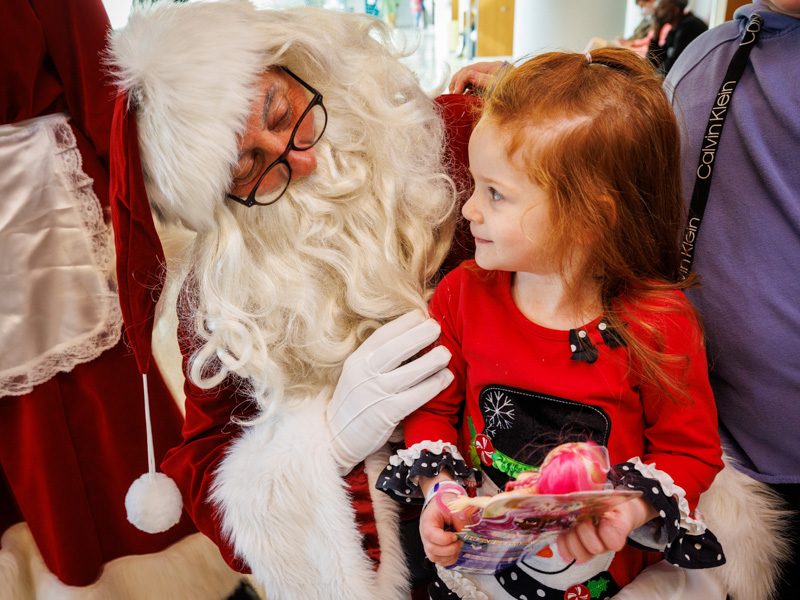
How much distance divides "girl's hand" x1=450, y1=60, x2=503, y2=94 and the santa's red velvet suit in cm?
92

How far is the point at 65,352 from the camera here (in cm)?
150

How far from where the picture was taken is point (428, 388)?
3.83 ft

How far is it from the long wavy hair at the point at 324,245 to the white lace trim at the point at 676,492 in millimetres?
542

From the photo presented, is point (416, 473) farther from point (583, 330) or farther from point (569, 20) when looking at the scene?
point (569, 20)

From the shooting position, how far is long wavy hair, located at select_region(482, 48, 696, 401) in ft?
3.03

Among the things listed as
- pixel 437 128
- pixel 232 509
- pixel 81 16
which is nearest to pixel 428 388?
pixel 232 509

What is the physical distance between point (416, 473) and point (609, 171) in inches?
24.3

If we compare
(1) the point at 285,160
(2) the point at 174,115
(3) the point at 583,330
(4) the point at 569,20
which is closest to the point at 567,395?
(3) the point at 583,330

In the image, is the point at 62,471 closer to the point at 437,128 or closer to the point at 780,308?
the point at 437,128

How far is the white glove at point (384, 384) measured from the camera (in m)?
1.16

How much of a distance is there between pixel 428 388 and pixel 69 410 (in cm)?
104

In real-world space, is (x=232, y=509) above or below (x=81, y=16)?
below

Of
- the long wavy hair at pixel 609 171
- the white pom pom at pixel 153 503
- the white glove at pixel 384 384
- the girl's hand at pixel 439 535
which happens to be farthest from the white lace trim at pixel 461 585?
the white pom pom at pixel 153 503

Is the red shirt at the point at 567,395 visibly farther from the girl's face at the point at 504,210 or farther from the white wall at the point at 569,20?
the white wall at the point at 569,20
